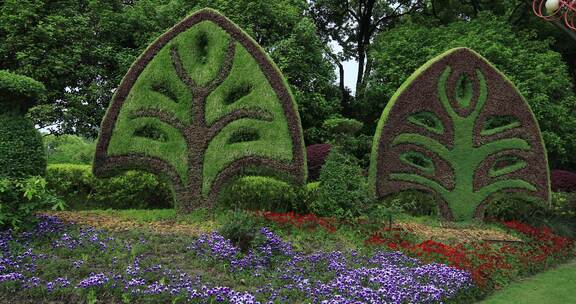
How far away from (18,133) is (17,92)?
23.1 inches

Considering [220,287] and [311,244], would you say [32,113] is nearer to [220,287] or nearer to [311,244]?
[311,244]

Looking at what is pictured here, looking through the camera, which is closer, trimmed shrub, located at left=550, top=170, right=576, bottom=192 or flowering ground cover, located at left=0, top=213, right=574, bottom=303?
flowering ground cover, located at left=0, top=213, right=574, bottom=303

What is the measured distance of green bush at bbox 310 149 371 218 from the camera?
29.3 ft

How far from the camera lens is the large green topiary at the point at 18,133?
680 cm

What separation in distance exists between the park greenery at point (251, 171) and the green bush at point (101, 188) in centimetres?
3

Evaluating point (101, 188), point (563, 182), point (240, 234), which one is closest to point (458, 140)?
point (240, 234)

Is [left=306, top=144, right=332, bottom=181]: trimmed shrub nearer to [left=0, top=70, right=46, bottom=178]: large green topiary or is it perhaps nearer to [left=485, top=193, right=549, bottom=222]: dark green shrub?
[left=485, top=193, right=549, bottom=222]: dark green shrub

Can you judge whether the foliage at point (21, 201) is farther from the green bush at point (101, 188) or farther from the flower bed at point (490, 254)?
the flower bed at point (490, 254)

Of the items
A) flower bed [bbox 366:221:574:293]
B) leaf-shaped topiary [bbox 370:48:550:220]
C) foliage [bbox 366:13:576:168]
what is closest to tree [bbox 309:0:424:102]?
foliage [bbox 366:13:576:168]

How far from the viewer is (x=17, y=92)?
6.96 m

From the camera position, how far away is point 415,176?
408 inches

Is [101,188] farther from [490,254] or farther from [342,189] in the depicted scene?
[490,254]

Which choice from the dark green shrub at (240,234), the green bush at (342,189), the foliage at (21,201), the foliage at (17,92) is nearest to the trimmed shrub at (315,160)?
the green bush at (342,189)

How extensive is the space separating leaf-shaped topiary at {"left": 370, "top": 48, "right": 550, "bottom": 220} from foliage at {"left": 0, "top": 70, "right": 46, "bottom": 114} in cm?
639
